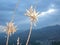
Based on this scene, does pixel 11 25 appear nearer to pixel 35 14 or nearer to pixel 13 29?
pixel 13 29

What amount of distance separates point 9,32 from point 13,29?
71 cm

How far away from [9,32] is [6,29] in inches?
20.0

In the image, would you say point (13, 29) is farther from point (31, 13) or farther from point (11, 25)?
point (31, 13)

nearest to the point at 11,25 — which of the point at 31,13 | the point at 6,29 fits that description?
the point at 6,29

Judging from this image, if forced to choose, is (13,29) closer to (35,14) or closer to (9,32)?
(9,32)

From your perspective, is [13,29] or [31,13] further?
[13,29]

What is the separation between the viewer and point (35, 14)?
1142 inches

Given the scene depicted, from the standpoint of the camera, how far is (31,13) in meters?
28.8

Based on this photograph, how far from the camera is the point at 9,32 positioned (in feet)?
98.7

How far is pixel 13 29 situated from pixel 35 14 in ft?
9.86

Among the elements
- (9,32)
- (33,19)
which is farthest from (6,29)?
(33,19)

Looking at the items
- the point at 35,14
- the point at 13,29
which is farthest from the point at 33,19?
the point at 13,29

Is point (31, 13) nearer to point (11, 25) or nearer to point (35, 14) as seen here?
point (35, 14)

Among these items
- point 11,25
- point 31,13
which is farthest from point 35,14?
point 11,25
